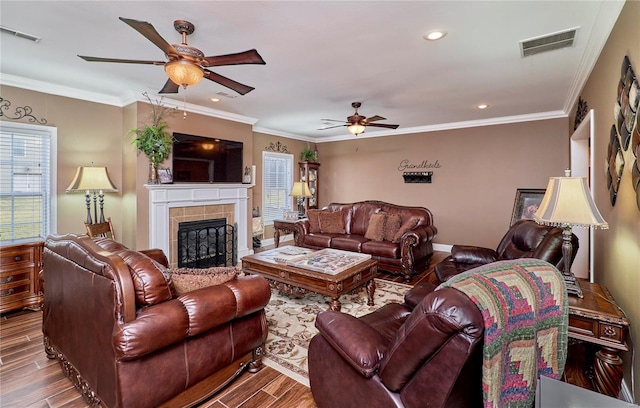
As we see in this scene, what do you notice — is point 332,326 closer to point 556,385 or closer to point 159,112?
point 556,385

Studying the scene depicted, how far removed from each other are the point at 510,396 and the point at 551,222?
114 centimetres

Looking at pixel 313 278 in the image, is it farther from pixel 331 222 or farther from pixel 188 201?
pixel 188 201

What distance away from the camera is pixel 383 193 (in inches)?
274

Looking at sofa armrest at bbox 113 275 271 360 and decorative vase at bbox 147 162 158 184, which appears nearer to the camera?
sofa armrest at bbox 113 275 271 360

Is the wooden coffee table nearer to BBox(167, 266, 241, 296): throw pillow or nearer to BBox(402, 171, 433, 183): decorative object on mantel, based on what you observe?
BBox(167, 266, 241, 296): throw pillow

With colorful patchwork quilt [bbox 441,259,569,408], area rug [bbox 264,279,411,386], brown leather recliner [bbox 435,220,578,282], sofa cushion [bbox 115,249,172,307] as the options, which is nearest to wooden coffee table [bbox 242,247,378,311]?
area rug [bbox 264,279,411,386]

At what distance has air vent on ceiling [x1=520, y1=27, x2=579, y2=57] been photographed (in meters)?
2.49

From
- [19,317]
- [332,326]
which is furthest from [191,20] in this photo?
[19,317]

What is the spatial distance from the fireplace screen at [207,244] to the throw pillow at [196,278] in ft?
9.99

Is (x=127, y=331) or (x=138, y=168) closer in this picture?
(x=127, y=331)

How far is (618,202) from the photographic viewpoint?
2088mm

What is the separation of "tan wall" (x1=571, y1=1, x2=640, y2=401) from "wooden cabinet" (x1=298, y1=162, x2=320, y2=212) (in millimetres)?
5390

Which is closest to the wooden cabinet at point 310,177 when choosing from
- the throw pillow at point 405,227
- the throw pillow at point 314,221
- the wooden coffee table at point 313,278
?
the throw pillow at point 314,221

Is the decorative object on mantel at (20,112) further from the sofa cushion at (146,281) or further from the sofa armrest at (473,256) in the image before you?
the sofa armrest at (473,256)
